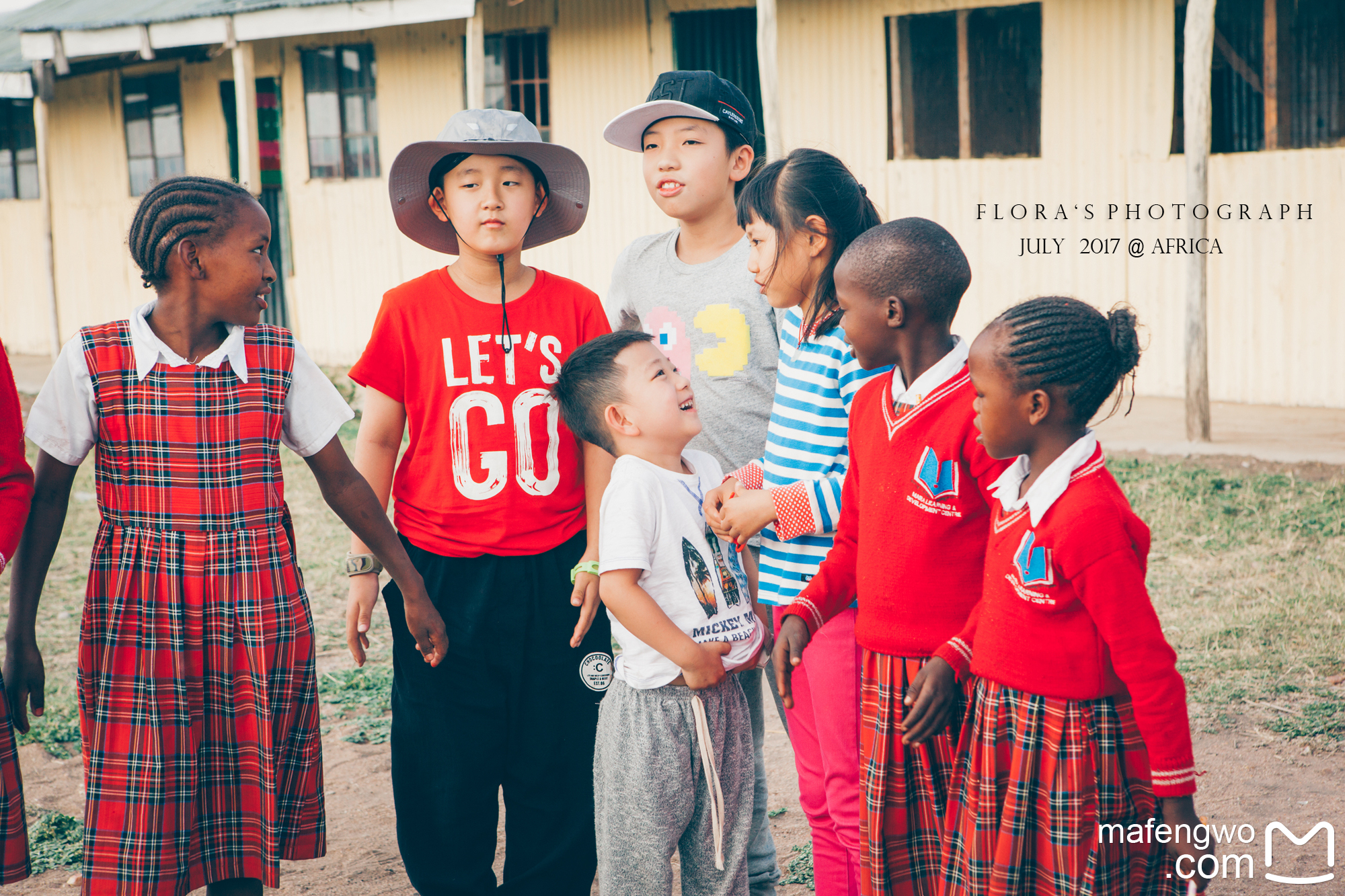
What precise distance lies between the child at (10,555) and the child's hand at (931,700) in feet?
5.33

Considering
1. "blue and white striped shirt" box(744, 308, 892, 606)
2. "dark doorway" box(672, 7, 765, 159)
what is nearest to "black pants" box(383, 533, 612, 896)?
"blue and white striped shirt" box(744, 308, 892, 606)

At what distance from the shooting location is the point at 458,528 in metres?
2.64

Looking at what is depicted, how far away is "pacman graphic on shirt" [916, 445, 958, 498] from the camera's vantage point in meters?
2.08

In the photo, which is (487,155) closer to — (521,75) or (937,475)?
(937,475)

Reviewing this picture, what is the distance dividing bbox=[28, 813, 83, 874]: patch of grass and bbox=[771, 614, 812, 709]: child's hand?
2.07 m

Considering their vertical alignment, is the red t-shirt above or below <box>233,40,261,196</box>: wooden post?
below

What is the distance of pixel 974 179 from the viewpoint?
9109mm

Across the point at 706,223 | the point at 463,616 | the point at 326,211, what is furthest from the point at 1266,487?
the point at 326,211

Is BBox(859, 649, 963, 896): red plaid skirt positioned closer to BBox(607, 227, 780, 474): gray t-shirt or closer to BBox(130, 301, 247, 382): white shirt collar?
BBox(607, 227, 780, 474): gray t-shirt

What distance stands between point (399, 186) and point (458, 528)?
787 millimetres

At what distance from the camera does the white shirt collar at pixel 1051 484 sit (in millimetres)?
1886

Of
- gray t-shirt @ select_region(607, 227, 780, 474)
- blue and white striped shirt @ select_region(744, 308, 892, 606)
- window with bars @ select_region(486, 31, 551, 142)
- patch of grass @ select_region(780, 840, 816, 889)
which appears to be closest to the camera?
blue and white striped shirt @ select_region(744, 308, 892, 606)

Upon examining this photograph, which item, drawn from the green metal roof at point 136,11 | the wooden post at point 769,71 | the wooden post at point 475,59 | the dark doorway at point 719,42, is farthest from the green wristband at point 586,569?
the green metal roof at point 136,11

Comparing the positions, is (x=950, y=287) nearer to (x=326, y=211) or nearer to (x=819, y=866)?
(x=819, y=866)
